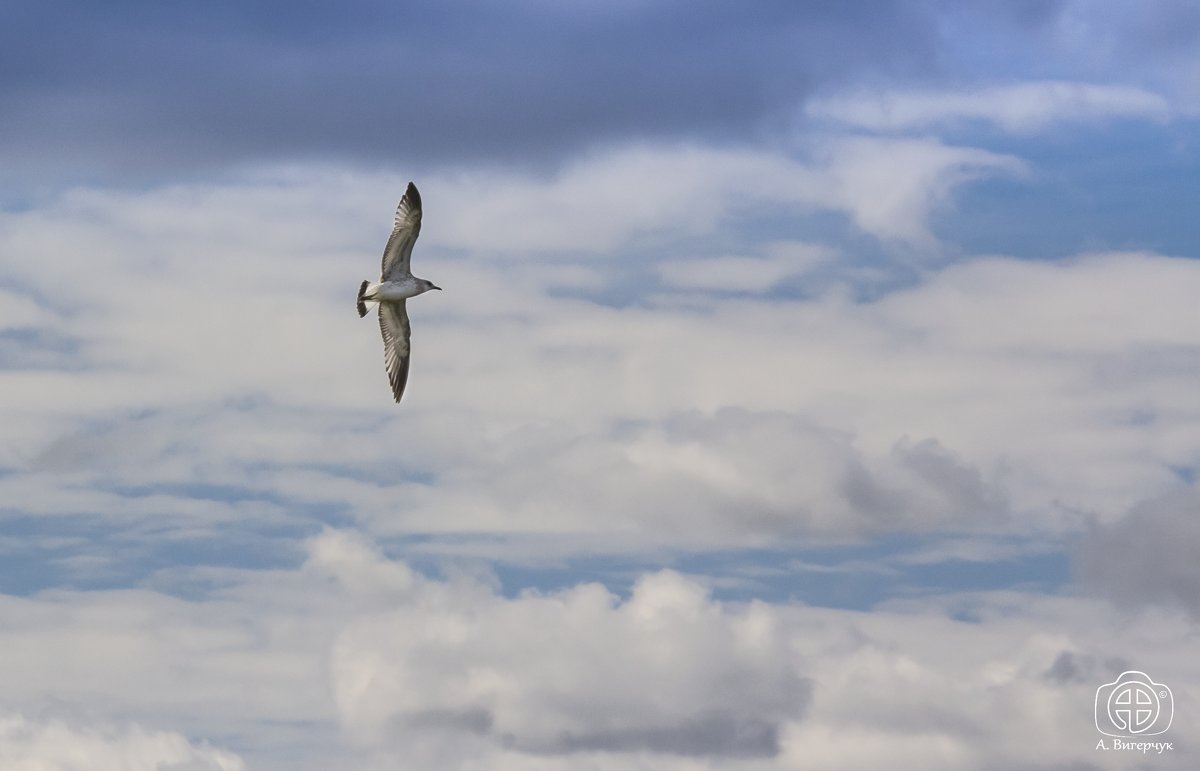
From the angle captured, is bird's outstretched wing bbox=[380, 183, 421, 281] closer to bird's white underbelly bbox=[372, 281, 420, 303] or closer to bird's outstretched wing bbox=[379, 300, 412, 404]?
bird's white underbelly bbox=[372, 281, 420, 303]

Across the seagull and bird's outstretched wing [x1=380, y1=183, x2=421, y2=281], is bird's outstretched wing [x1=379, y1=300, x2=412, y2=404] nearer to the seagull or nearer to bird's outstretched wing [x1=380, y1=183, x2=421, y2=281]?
the seagull

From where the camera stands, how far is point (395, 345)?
102 m

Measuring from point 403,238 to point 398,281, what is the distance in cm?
254

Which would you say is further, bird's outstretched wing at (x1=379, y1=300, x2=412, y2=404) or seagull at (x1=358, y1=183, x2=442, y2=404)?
bird's outstretched wing at (x1=379, y1=300, x2=412, y2=404)

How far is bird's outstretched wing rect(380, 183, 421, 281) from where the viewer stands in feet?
310

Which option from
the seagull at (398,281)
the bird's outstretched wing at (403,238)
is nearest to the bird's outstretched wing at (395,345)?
the seagull at (398,281)

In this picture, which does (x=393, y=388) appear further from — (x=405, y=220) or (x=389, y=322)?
(x=405, y=220)

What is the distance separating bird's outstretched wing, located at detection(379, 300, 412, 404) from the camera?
332 ft

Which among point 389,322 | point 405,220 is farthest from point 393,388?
point 405,220

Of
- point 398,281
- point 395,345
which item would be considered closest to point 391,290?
point 398,281

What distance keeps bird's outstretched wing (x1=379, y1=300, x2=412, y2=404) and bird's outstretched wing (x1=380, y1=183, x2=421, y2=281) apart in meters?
5.31

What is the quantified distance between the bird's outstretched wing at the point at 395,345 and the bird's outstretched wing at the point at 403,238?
17.4ft

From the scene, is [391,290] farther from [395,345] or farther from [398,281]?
[395,345]

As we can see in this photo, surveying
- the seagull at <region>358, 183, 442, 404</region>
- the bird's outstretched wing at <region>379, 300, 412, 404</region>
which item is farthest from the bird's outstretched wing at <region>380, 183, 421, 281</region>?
the bird's outstretched wing at <region>379, 300, 412, 404</region>
